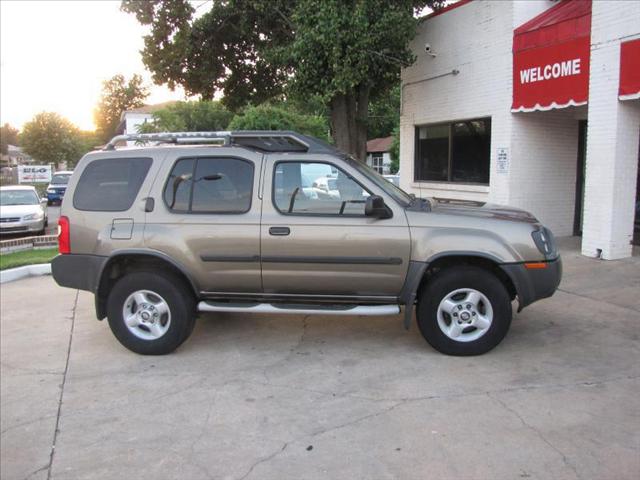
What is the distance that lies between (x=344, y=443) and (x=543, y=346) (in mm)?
2584

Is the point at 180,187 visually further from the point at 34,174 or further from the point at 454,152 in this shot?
the point at 34,174

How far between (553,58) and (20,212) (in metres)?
13.7

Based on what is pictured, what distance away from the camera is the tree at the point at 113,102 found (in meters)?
95.6

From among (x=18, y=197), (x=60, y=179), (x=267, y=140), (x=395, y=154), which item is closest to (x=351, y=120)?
(x=267, y=140)

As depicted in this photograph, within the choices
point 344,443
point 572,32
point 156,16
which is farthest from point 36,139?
point 344,443

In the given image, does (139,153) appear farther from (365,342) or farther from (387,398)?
(387,398)

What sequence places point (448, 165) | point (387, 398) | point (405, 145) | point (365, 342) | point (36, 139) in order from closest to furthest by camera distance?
point (387, 398), point (365, 342), point (448, 165), point (405, 145), point (36, 139)

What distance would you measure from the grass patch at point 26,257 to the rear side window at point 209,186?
5.91m

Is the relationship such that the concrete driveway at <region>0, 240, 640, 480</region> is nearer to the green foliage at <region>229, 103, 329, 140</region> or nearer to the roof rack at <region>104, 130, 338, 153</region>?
the roof rack at <region>104, 130, 338, 153</region>

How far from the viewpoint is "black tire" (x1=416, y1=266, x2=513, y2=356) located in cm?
503

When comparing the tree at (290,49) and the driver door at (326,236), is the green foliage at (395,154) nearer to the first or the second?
the tree at (290,49)

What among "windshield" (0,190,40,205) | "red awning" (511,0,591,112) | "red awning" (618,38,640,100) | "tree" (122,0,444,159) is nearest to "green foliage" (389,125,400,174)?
"tree" (122,0,444,159)

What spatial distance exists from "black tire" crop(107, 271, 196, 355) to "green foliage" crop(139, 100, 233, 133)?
46165mm

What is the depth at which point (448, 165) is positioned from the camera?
12586mm
